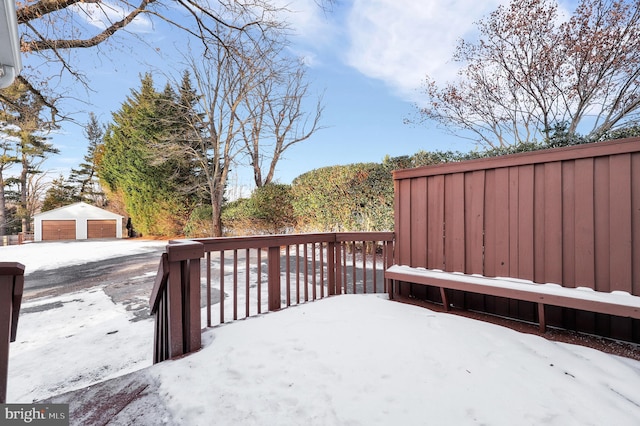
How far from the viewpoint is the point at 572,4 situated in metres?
5.77

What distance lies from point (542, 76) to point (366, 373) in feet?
26.1

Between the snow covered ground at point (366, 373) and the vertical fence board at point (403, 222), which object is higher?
the vertical fence board at point (403, 222)

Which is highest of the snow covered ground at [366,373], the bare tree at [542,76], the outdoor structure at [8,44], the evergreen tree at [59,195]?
the bare tree at [542,76]

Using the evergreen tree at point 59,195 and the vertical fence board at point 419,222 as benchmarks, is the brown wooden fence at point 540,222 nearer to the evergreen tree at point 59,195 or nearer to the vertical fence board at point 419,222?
→ the vertical fence board at point 419,222

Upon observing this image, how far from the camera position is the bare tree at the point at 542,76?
5570 mm

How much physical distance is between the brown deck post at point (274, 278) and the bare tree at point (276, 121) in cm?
1003

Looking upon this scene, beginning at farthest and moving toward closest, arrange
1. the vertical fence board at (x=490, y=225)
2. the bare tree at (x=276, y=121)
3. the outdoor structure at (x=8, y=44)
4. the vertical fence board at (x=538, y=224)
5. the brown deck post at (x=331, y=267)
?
the bare tree at (x=276, y=121)
the brown deck post at (x=331, y=267)
the vertical fence board at (x=490, y=225)
the vertical fence board at (x=538, y=224)
the outdoor structure at (x=8, y=44)

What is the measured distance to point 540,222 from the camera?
2.32 m

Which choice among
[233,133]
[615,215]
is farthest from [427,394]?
[233,133]

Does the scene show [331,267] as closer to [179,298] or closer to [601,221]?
[179,298]

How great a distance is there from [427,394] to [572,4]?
8.34 meters

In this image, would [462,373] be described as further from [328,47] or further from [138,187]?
[138,187]

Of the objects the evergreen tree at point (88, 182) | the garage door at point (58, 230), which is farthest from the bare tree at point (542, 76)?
the evergreen tree at point (88, 182)

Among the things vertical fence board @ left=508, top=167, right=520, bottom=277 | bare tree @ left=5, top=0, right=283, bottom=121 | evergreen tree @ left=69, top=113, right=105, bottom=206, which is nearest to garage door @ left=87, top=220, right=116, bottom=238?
evergreen tree @ left=69, top=113, right=105, bottom=206
